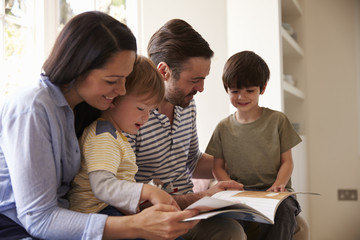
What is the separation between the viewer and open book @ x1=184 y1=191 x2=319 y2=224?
1.02 m

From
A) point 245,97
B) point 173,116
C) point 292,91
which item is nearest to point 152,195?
point 173,116

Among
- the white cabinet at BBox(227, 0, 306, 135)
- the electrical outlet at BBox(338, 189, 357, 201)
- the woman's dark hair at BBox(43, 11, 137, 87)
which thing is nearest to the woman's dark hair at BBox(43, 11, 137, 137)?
the woman's dark hair at BBox(43, 11, 137, 87)

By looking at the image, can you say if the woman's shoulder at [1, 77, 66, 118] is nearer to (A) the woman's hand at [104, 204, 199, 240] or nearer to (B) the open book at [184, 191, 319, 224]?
(A) the woman's hand at [104, 204, 199, 240]

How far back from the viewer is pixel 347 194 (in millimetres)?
3352

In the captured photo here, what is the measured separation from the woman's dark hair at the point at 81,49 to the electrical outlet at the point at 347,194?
2.84 metres

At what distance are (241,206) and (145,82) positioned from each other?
0.46 metres

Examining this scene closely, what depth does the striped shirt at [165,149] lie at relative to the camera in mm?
1501

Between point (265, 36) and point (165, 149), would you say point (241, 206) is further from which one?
point (265, 36)

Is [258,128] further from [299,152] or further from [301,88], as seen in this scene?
[301,88]

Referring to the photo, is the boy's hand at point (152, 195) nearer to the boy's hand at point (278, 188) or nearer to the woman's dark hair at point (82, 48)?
the woman's dark hair at point (82, 48)

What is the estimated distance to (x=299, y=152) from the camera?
3084 mm

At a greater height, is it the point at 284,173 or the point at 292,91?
the point at 292,91

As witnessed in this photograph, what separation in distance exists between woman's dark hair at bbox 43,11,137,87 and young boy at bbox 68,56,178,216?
0.26 ft

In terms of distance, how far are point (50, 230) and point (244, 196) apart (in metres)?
0.67
